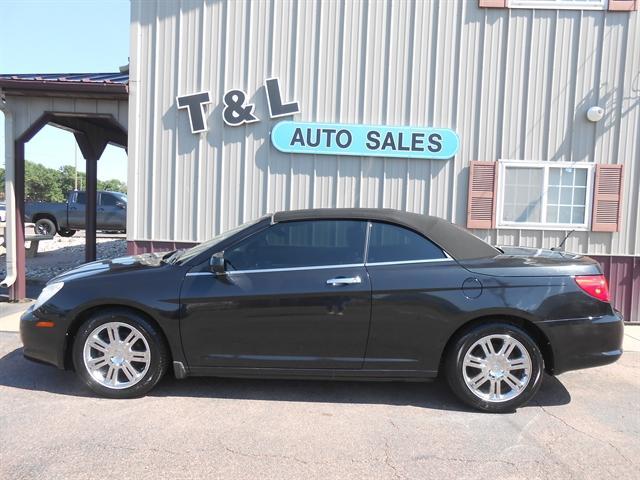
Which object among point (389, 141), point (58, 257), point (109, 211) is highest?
point (389, 141)

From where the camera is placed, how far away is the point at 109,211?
17266mm

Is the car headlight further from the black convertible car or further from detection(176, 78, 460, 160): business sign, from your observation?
detection(176, 78, 460, 160): business sign

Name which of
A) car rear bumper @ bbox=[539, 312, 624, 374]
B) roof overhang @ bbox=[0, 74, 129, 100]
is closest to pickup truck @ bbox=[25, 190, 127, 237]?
roof overhang @ bbox=[0, 74, 129, 100]

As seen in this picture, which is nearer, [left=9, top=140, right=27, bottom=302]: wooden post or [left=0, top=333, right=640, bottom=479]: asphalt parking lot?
[left=0, top=333, right=640, bottom=479]: asphalt parking lot

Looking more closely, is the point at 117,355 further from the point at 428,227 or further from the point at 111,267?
the point at 428,227

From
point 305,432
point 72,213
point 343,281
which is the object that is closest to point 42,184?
point 72,213

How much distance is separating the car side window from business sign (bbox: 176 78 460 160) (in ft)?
9.83

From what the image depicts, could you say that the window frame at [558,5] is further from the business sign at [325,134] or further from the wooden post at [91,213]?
the wooden post at [91,213]

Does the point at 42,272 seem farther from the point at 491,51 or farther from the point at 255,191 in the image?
the point at 491,51

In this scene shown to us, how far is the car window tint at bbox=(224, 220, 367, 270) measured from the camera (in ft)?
12.7

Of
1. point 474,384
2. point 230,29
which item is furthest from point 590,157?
point 230,29

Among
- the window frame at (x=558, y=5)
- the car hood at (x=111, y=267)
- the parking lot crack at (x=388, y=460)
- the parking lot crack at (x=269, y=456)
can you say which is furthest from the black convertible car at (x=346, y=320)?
the window frame at (x=558, y=5)

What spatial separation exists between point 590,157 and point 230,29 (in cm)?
514

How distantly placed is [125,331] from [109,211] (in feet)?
48.2
